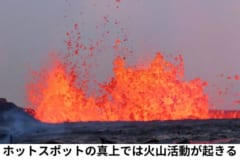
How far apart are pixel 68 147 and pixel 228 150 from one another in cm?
795

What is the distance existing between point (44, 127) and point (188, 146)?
485ft

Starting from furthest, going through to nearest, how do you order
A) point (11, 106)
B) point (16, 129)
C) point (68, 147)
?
point (11, 106)
point (16, 129)
point (68, 147)

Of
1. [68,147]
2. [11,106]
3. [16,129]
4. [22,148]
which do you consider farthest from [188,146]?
[11,106]

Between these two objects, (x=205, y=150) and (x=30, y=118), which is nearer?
(x=205, y=150)

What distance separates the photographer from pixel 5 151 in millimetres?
30375

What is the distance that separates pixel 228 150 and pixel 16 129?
118493 mm

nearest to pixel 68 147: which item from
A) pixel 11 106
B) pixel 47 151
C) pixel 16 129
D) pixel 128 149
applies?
pixel 47 151

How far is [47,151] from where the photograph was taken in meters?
29.9

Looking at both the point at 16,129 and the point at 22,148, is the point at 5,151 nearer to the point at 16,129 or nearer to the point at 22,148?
the point at 22,148

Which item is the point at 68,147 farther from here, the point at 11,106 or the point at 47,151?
the point at 11,106

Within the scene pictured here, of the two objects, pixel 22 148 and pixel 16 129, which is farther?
pixel 16 129

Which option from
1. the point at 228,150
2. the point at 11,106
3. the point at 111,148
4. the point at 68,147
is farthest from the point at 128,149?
the point at 11,106

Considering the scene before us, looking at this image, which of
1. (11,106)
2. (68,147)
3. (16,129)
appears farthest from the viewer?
(11,106)

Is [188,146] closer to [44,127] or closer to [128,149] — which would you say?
[128,149]
